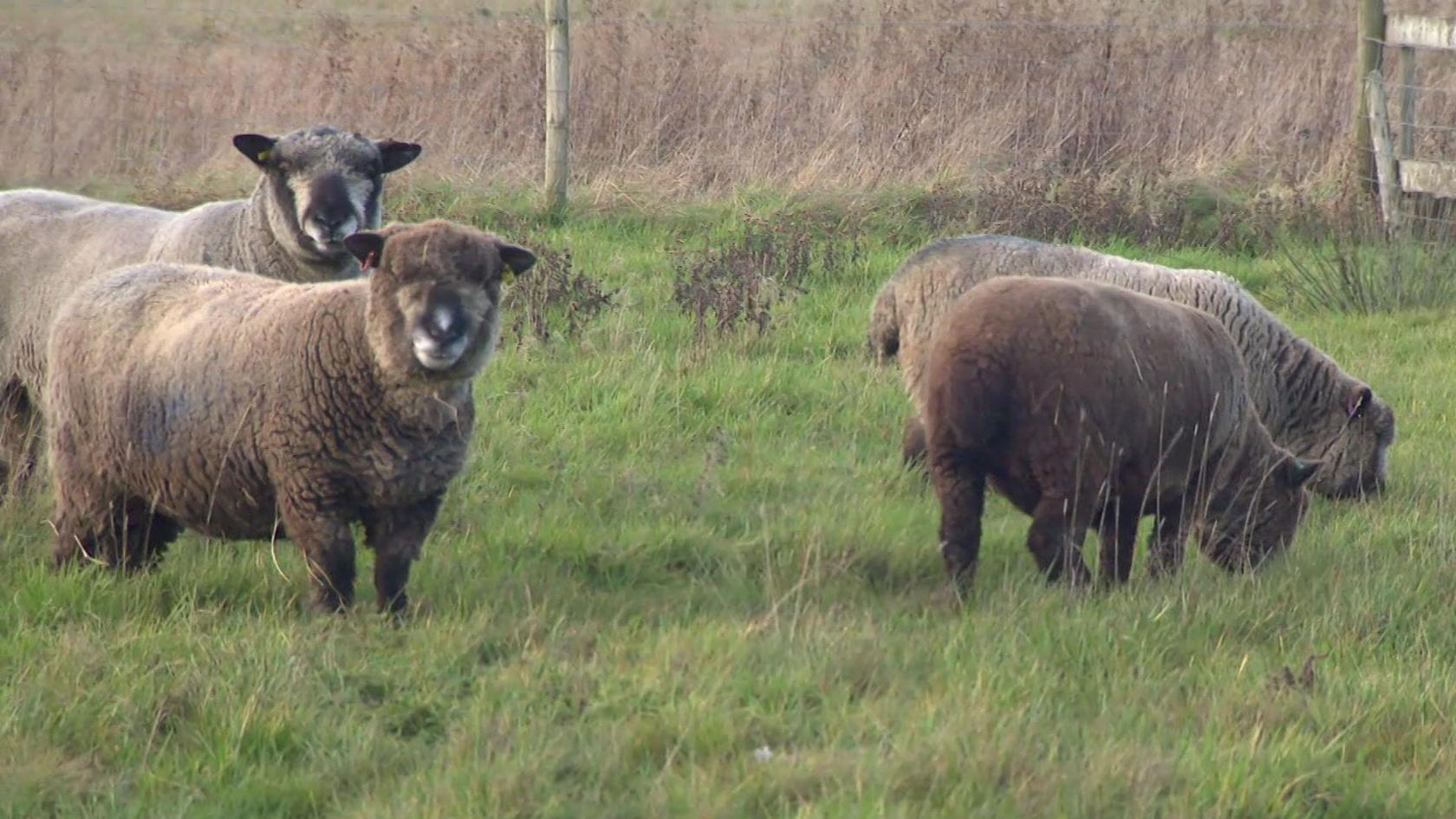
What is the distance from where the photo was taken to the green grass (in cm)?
431

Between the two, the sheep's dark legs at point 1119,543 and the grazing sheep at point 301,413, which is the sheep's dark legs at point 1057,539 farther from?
the grazing sheep at point 301,413

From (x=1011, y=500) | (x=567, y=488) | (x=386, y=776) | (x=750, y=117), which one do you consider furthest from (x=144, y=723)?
(x=750, y=117)

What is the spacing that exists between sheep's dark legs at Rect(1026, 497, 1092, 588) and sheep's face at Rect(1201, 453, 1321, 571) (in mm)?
1009

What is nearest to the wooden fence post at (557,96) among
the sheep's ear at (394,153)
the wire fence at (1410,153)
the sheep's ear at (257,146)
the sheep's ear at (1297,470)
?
the sheep's ear at (394,153)

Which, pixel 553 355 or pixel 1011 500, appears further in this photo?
pixel 553 355

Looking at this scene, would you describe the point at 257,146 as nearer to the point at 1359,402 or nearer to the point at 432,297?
the point at 432,297

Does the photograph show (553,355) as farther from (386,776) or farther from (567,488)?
(386,776)

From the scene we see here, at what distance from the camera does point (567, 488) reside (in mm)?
7090

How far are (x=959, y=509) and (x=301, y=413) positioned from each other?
2.27 meters

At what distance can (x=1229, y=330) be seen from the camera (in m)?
8.78

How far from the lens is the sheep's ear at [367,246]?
552cm

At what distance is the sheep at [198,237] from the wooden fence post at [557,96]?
5383 millimetres

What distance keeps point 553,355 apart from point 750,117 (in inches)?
Answer: 246

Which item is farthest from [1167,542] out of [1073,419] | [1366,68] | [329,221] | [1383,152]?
[1366,68]
